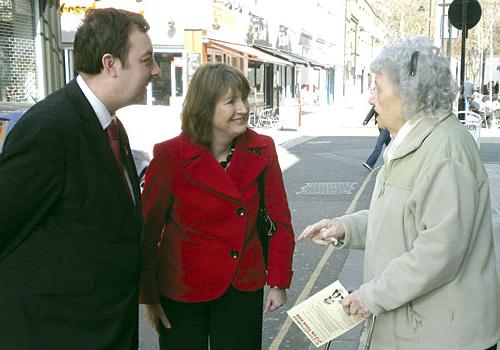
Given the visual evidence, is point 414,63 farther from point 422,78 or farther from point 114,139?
point 114,139

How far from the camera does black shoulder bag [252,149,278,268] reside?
2674 millimetres

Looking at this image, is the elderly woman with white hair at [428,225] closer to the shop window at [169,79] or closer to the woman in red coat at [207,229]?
the woman in red coat at [207,229]

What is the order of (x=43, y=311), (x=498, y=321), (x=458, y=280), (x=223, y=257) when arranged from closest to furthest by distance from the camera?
(x=43, y=311), (x=458, y=280), (x=498, y=321), (x=223, y=257)

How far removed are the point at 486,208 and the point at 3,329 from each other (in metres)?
1.64

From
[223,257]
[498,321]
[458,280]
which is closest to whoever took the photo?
[458,280]

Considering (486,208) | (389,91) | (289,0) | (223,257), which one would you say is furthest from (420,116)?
(289,0)

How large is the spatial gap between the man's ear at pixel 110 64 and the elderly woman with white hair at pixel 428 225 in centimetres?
93

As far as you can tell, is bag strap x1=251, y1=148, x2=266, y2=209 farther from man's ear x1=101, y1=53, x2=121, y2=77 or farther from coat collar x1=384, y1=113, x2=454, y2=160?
man's ear x1=101, y1=53, x2=121, y2=77

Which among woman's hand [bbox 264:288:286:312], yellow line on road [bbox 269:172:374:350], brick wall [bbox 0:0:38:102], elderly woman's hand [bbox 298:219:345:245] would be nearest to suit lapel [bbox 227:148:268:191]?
elderly woman's hand [bbox 298:219:345:245]

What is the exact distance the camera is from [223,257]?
254 cm

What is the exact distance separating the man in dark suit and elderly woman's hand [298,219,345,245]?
34.5 inches

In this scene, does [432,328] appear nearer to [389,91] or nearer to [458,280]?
[458,280]

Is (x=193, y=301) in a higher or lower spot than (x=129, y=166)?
lower

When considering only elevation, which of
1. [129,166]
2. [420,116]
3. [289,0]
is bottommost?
[129,166]
